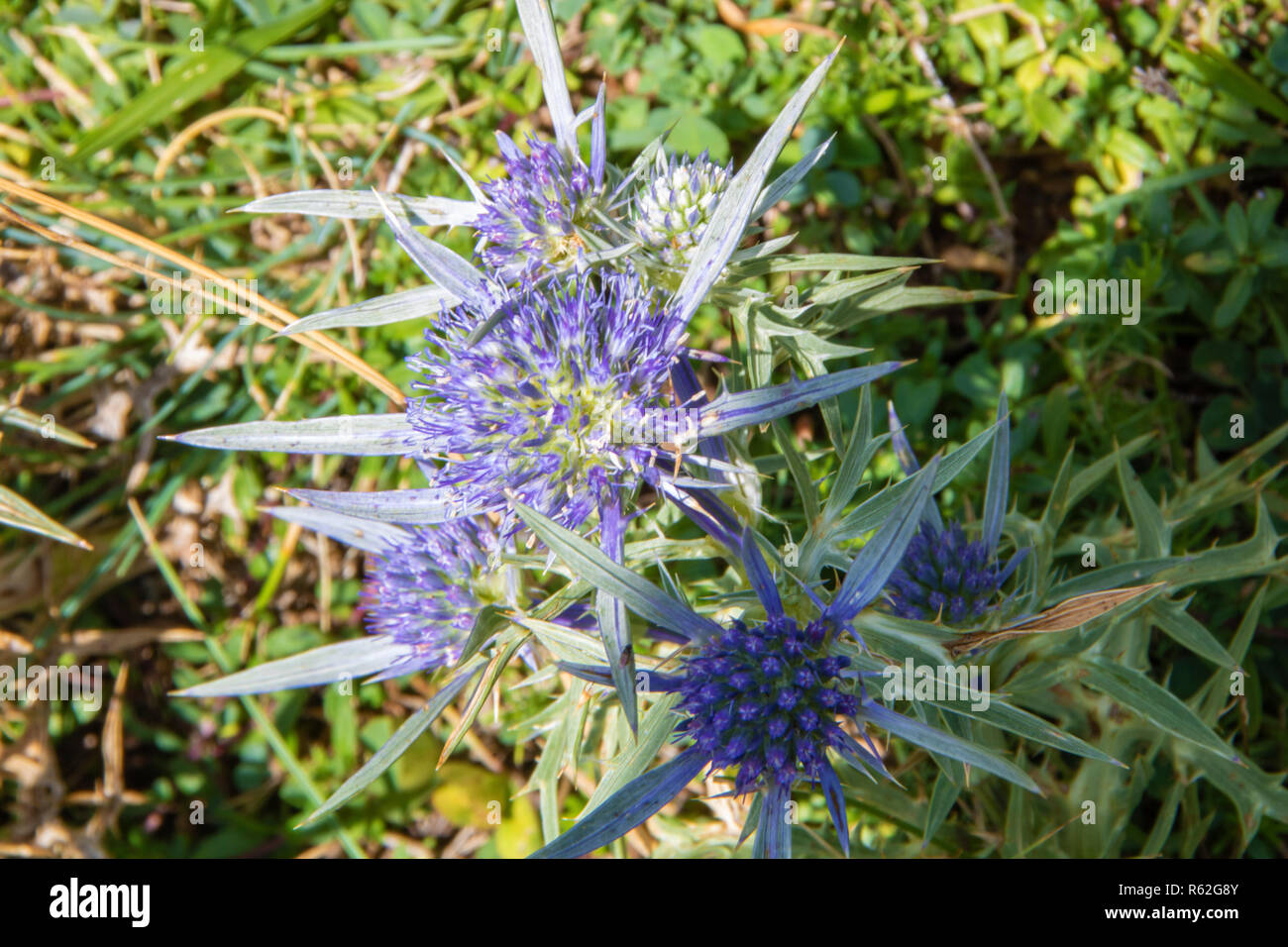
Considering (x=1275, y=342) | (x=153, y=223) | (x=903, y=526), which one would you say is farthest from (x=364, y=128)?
(x=1275, y=342)

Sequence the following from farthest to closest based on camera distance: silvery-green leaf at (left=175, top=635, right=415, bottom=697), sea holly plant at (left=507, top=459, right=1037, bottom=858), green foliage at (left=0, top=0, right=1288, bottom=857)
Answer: green foliage at (left=0, top=0, right=1288, bottom=857) < silvery-green leaf at (left=175, top=635, right=415, bottom=697) < sea holly plant at (left=507, top=459, right=1037, bottom=858)

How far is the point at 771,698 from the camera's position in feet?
4.16

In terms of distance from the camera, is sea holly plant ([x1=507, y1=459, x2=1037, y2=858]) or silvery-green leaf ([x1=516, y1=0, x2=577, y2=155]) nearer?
sea holly plant ([x1=507, y1=459, x2=1037, y2=858])

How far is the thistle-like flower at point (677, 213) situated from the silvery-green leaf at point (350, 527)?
770 mm

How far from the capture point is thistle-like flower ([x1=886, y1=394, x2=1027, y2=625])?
156 cm

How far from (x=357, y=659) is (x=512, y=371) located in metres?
0.78

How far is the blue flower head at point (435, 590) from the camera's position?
1654mm

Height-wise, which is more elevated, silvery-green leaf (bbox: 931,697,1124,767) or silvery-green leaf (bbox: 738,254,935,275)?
silvery-green leaf (bbox: 738,254,935,275)

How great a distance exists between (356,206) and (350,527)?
0.65m

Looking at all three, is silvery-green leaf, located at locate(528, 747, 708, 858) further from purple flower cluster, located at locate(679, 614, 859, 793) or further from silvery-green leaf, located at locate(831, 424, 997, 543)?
silvery-green leaf, located at locate(831, 424, 997, 543)

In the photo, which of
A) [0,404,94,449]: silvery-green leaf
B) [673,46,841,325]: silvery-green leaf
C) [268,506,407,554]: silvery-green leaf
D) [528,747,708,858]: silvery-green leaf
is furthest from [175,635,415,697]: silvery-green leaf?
[673,46,841,325]: silvery-green leaf

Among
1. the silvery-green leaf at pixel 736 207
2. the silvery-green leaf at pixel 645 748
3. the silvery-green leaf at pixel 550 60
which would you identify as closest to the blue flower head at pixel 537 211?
the silvery-green leaf at pixel 550 60

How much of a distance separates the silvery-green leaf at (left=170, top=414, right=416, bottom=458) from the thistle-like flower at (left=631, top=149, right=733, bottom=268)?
49cm

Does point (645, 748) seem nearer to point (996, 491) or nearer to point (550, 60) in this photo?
point (996, 491)
